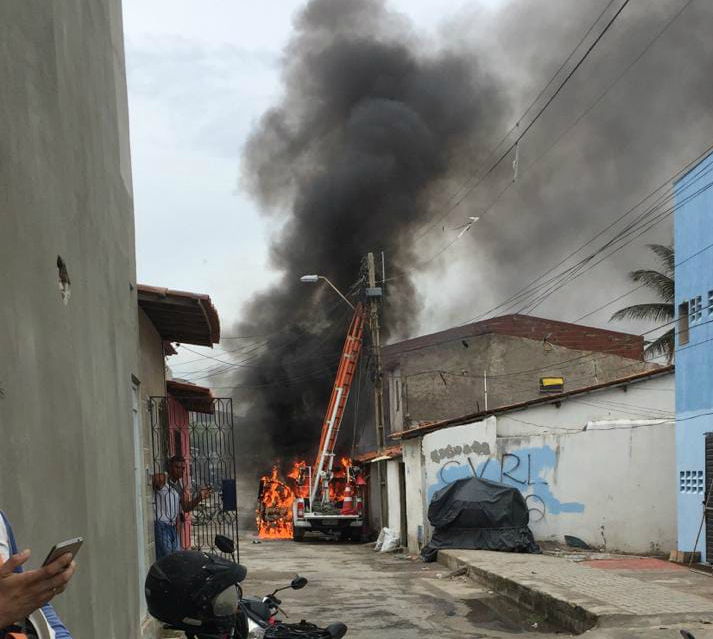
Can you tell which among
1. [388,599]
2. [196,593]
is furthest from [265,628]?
[388,599]

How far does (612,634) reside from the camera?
964 centimetres

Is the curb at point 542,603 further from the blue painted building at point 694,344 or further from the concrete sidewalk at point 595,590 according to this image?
the blue painted building at point 694,344

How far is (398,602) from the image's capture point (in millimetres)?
13617

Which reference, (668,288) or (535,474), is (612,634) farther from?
(668,288)

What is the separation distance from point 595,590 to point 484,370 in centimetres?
2237

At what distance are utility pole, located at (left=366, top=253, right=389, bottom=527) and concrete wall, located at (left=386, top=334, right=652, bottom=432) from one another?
5.27 meters

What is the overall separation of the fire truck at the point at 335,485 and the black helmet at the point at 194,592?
2691 cm

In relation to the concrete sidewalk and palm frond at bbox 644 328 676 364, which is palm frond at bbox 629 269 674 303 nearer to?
palm frond at bbox 644 328 676 364

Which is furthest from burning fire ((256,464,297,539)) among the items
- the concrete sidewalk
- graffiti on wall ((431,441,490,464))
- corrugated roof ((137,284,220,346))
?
corrugated roof ((137,284,220,346))

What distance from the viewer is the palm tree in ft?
96.7

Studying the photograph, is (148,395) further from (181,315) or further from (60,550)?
(60,550)

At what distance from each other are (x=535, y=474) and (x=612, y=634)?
12578 mm

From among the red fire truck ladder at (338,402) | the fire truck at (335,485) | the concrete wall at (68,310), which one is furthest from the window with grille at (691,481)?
the red fire truck ladder at (338,402)

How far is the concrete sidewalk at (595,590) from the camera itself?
33.3 feet
